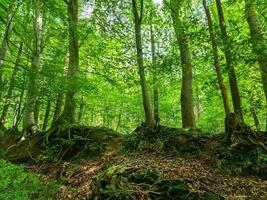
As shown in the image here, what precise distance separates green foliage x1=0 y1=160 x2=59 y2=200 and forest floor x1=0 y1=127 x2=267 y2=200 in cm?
35

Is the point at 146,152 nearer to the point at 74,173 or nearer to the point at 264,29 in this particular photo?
the point at 74,173

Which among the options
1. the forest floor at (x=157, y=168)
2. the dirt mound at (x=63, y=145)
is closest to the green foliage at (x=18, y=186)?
the forest floor at (x=157, y=168)

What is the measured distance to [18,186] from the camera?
16.3ft

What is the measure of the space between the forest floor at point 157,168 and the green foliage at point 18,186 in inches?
13.9

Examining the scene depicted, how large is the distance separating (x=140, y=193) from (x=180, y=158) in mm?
2173

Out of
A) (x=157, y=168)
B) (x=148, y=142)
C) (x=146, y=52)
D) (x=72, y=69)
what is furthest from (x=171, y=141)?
(x=146, y=52)

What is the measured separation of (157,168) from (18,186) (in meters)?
2.76

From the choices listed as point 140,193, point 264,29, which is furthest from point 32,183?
point 264,29

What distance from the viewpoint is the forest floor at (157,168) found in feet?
16.1

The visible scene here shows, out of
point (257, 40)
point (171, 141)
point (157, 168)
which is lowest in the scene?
point (157, 168)

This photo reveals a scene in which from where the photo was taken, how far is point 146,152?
7293 millimetres

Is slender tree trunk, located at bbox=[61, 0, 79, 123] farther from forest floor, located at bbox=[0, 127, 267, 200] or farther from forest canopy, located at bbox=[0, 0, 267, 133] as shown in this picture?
forest floor, located at bbox=[0, 127, 267, 200]

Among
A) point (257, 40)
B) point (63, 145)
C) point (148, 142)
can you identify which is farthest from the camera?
point (63, 145)

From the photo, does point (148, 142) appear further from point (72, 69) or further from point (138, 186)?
point (72, 69)
